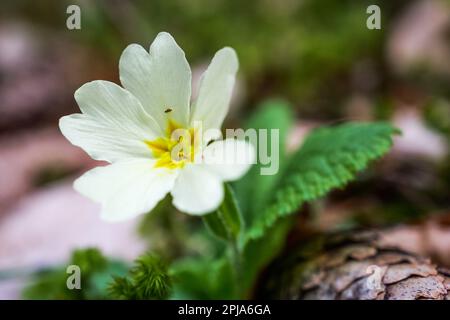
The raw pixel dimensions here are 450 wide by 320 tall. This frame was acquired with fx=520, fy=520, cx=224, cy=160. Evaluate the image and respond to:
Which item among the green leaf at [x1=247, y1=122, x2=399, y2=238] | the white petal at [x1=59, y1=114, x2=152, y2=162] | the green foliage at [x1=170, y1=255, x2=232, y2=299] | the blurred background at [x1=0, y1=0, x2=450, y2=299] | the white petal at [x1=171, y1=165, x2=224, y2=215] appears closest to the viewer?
the white petal at [x1=171, y1=165, x2=224, y2=215]

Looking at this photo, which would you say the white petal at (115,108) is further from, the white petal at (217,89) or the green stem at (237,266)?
Answer: the green stem at (237,266)

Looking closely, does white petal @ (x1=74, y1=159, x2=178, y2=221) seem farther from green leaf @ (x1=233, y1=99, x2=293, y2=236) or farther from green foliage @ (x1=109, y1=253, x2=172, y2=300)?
green leaf @ (x1=233, y1=99, x2=293, y2=236)

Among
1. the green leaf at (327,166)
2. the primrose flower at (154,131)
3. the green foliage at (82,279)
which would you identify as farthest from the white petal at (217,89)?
the green foliage at (82,279)

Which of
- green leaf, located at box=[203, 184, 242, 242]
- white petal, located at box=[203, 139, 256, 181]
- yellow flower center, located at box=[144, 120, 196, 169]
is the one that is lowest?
green leaf, located at box=[203, 184, 242, 242]

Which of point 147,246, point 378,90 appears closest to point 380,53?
point 378,90

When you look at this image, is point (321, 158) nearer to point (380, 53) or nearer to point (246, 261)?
point (246, 261)

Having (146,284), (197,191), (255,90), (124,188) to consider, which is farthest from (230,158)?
(255,90)

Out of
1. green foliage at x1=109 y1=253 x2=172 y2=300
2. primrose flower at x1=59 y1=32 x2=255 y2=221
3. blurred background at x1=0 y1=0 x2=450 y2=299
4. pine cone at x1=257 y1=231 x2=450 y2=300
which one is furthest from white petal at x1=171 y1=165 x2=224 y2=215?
blurred background at x1=0 y1=0 x2=450 y2=299
